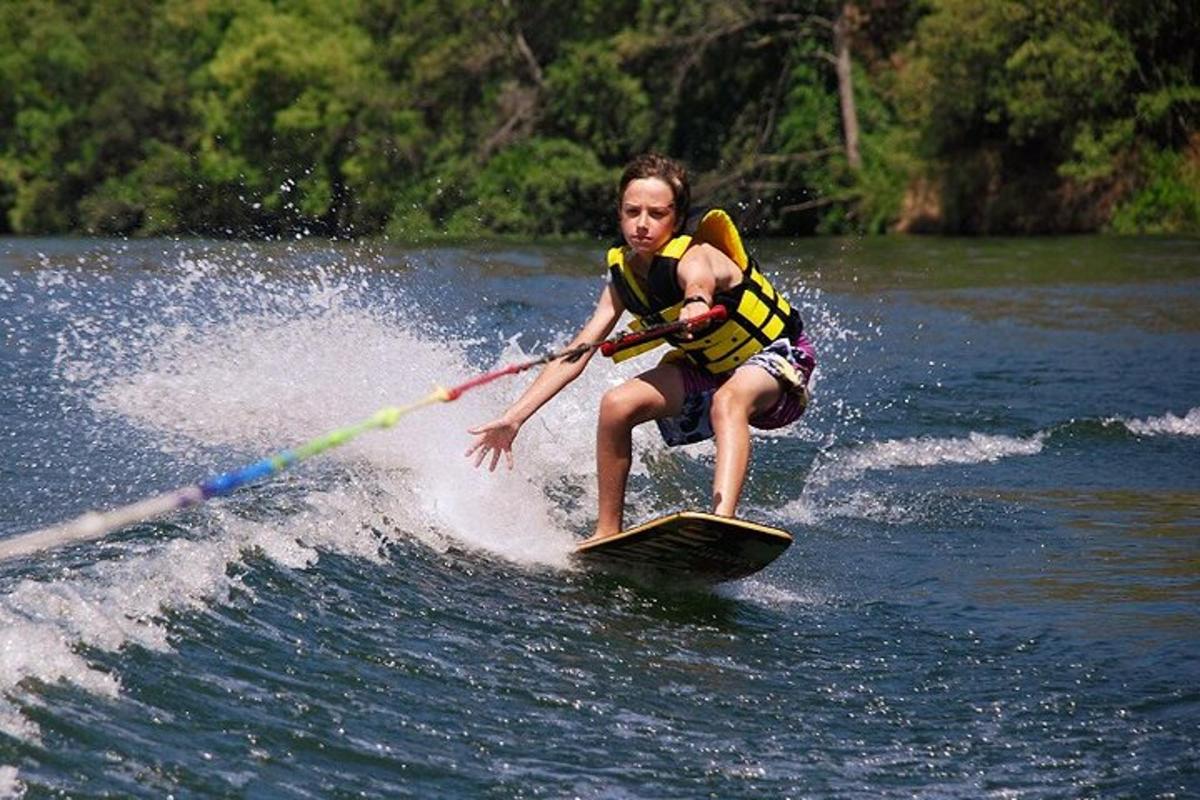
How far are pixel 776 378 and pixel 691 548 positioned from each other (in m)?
0.78

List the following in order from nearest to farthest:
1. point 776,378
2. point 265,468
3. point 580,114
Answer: point 265,468 → point 776,378 → point 580,114

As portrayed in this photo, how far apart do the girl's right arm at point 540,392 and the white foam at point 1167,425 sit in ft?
12.6

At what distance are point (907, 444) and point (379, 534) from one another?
360 cm

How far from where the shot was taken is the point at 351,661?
177 inches

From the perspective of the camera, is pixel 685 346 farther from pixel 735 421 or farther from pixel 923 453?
pixel 923 453

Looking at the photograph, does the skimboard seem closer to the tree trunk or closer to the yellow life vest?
the yellow life vest

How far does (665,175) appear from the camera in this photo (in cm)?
592

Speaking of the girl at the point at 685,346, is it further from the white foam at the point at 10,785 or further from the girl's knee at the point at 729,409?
the white foam at the point at 10,785

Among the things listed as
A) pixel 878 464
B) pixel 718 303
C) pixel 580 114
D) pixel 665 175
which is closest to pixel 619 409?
pixel 718 303

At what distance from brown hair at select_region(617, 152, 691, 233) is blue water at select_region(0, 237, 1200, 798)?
3.71 ft

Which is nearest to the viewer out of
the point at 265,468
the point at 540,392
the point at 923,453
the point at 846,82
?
the point at 265,468

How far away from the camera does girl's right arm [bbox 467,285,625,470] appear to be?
564 centimetres

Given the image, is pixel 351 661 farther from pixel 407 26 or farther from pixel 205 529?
pixel 407 26

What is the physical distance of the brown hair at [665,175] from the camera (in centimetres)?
591
